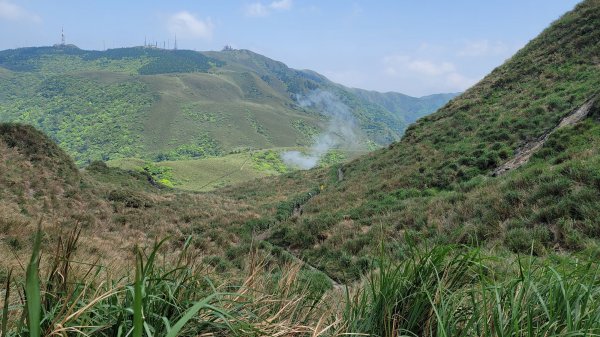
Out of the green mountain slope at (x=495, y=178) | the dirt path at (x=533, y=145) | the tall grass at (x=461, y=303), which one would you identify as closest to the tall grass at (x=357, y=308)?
the tall grass at (x=461, y=303)

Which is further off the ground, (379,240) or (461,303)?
(379,240)

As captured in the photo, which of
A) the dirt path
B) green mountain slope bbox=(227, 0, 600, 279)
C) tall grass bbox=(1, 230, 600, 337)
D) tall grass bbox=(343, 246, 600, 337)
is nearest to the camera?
tall grass bbox=(1, 230, 600, 337)

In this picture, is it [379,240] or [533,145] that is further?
[533,145]

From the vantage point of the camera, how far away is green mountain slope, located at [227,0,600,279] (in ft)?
27.1

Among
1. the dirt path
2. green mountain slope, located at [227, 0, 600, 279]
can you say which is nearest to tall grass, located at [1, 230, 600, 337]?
green mountain slope, located at [227, 0, 600, 279]

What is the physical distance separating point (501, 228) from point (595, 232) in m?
2.01

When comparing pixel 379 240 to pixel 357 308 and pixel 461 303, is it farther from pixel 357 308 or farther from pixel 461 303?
pixel 461 303

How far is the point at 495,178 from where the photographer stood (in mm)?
13500

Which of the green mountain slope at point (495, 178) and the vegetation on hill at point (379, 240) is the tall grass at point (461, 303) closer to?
the vegetation on hill at point (379, 240)

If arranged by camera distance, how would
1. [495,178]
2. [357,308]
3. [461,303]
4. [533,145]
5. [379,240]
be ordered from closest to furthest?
1. [461,303]
2. [357,308]
3. [379,240]
4. [495,178]
5. [533,145]

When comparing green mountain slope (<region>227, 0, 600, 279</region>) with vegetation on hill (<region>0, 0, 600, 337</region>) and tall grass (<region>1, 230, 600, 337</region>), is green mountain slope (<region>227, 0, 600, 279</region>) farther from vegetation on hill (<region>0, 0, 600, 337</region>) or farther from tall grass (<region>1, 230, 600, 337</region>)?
tall grass (<region>1, 230, 600, 337</region>)

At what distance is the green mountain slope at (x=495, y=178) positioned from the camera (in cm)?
826

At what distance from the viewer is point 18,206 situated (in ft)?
48.4

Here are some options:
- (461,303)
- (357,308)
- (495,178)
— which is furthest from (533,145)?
(357,308)
